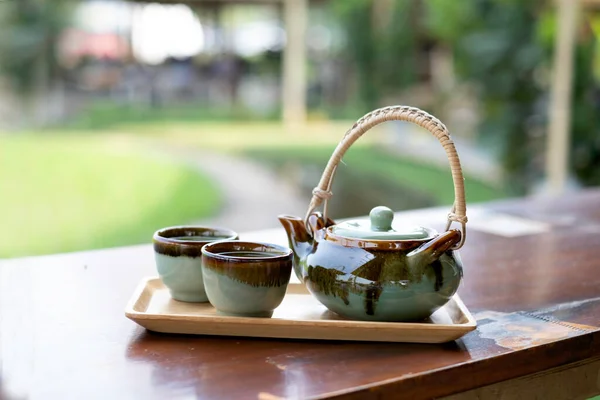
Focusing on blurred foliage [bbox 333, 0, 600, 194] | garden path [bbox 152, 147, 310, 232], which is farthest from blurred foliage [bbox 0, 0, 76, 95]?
blurred foliage [bbox 333, 0, 600, 194]

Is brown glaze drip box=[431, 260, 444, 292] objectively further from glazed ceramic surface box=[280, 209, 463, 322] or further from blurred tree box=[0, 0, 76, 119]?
blurred tree box=[0, 0, 76, 119]

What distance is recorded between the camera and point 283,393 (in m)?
0.69

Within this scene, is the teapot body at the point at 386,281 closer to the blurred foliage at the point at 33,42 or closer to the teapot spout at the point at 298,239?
the teapot spout at the point at 298,239

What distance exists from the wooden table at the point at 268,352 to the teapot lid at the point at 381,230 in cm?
11

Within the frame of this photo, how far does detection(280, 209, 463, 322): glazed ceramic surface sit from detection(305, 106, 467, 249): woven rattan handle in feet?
0.11

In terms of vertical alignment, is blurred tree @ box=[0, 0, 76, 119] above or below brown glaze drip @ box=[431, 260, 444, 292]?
above

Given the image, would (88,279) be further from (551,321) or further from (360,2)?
(360,2)

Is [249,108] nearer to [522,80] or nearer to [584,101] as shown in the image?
[522,80]

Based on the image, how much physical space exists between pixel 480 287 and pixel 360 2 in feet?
17.9

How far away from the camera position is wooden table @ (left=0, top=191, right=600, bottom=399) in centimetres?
70

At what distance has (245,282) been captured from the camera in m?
0.81

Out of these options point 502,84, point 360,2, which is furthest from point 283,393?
point 360,2

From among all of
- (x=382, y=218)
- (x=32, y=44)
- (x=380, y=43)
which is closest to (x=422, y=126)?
(x=382, y=218)

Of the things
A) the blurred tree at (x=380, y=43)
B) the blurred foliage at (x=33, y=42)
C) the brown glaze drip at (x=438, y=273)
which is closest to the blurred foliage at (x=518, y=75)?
the blurred tree at (x=380, y=43)
